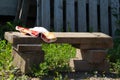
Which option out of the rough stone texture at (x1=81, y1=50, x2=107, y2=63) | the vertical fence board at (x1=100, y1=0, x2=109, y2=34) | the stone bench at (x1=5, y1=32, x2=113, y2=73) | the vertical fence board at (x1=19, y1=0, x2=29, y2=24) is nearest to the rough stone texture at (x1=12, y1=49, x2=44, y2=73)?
the stone bench at (x1=5, y1=32, x2=113, y2=73)

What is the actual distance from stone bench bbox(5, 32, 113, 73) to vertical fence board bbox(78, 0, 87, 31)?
2043 mm

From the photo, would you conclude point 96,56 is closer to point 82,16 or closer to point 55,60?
point 55,60

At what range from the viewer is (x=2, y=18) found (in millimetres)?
8703

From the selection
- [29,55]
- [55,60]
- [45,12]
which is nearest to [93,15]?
[45,12]

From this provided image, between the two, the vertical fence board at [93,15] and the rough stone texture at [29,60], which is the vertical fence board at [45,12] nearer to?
the vertical fence board at [93,15]

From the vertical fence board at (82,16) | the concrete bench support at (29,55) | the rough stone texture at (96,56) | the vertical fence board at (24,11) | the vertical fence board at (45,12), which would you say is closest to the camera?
the concrete bench support at (29,55)

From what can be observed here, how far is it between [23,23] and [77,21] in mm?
1383

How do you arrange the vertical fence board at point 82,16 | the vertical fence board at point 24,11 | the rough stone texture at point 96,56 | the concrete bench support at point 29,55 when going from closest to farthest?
the concrete bench support at point 29,55
the rough stone texture at point 96,56
the vertical fence board at point 82,16
the vertical fence board at point 24,11

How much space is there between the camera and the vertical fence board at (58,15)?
6.88 meters

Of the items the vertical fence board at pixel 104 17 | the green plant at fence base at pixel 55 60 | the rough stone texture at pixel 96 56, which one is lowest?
the green plant at fence base at pixel 55 60

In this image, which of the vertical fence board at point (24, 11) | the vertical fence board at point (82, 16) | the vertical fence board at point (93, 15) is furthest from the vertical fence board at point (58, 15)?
the vertical fence board at point (24, 11)

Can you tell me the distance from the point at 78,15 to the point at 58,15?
39 centimetres

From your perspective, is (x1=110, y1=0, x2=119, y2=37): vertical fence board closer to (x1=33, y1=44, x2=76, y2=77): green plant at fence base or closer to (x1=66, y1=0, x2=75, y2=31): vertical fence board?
(x1=66, y1=0, x2=75, y2=31): vertical fence board

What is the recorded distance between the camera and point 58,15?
22.6 feet
